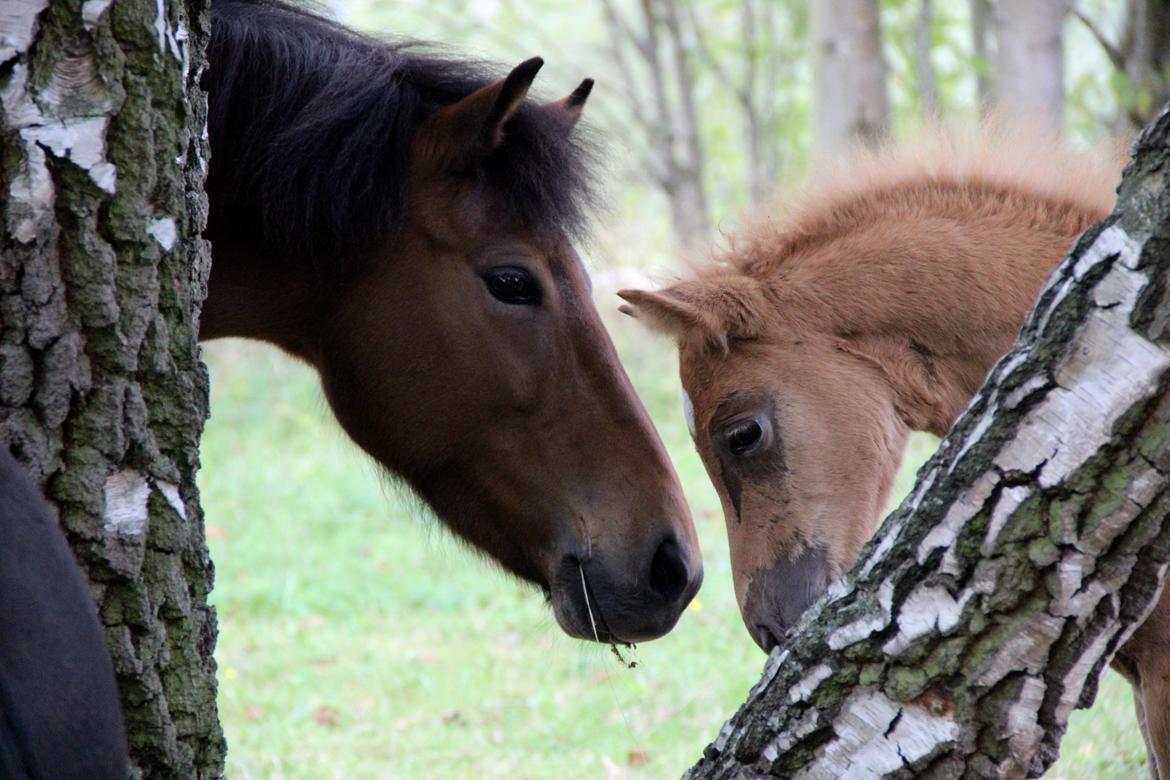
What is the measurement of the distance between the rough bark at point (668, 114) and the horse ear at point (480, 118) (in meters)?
9.62

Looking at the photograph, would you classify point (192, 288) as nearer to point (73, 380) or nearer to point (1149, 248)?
point (73, 380)

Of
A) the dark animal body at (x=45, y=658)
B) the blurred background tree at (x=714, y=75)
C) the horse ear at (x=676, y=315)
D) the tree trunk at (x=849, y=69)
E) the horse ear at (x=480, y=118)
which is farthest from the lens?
the blurred background tree at (x=714, y=75)

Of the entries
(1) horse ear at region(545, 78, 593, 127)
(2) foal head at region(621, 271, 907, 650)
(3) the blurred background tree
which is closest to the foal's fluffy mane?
(2) foal head at region(621, 271, 907, 650)

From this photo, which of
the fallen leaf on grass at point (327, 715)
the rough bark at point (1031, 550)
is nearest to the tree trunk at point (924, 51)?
the fallen leaf on grass at point (327, 715)

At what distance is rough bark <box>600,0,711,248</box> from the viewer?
12539 millimetres

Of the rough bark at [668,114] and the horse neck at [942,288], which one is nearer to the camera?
the horse neck at [942,288]

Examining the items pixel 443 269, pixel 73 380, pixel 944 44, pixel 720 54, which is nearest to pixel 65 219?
pixel 73 380

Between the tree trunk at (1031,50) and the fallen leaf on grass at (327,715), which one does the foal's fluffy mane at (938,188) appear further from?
the tree trunk at (1031,50)

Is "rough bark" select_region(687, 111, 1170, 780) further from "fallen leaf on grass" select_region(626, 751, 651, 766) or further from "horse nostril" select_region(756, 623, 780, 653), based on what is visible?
"fallen leaf on grass" select_region(626, 751, 651, 766)

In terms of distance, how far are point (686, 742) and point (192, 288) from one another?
2.88m

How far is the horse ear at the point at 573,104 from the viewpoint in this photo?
9.57 ft

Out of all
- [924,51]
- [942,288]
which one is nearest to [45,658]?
[942,288]

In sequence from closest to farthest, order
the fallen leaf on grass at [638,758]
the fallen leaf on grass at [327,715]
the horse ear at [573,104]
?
the horse ear at [573,104] → the fallen leaf on grass at [638,758] → the fallen leaf on grass at [327,715]

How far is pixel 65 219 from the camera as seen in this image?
175cm
